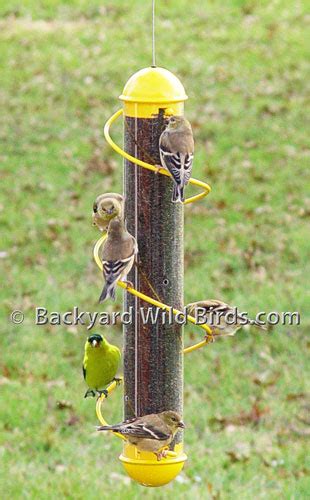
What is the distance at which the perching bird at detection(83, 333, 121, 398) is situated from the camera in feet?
14.5

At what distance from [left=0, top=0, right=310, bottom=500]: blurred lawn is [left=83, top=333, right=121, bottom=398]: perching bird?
1272 mm

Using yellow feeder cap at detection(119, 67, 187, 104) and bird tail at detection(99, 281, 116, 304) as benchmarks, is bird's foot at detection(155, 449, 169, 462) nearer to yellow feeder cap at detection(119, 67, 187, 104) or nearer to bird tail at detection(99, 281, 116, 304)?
bird tail at detection(99, 281, 116, 304)

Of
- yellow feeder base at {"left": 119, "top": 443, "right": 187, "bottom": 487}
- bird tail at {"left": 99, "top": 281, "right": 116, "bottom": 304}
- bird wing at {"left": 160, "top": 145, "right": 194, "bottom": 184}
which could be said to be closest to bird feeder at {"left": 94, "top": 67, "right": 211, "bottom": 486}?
Answer: yellow feeder base at {"left": 119, "top": 443, "right": 187, "bottom": 487}

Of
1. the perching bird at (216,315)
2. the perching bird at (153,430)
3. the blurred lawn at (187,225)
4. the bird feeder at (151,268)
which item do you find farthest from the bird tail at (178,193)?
the blurred lawn at (187,225)

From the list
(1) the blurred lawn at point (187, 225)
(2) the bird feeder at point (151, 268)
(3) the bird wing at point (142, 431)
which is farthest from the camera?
(1) the blurred lawn at point (187, 225)

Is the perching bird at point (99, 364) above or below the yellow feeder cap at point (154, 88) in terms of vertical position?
below

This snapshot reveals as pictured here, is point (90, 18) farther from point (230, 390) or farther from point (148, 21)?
point (230, 390)

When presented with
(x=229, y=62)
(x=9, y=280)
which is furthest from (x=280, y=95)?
(x=9, y=280)

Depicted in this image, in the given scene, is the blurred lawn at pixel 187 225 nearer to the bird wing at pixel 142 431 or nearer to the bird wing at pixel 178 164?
the bird wing at pixel 142 431

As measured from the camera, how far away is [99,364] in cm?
444

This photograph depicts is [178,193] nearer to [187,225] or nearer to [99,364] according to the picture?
[99,364]

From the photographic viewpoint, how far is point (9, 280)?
9250mm

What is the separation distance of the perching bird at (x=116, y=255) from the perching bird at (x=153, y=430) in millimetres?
500

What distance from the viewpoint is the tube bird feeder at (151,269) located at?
3920 millimetres
